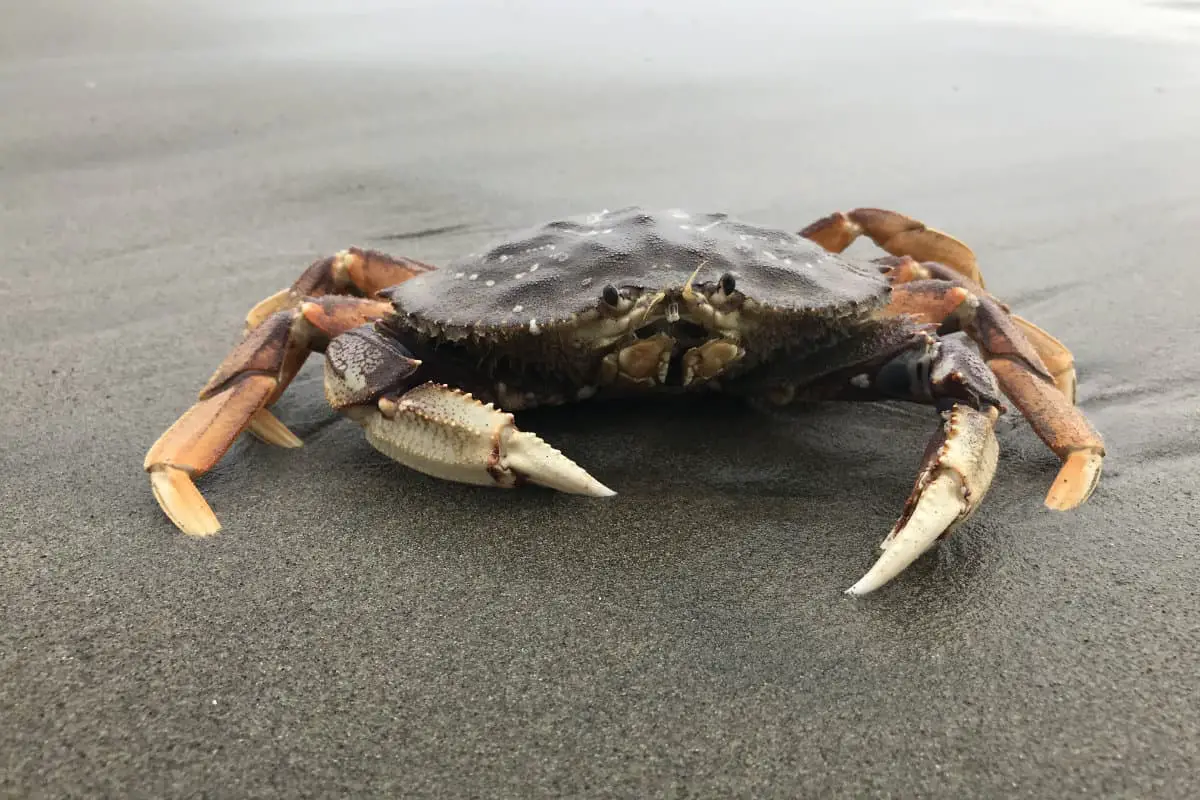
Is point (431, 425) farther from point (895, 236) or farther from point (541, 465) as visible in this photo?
point (895, 236)

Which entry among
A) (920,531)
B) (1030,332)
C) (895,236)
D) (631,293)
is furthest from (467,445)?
(895,236)

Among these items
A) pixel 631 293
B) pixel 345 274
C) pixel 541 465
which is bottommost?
pixel 541 465

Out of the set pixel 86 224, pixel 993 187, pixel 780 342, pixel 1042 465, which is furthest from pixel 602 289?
pixel 993 187

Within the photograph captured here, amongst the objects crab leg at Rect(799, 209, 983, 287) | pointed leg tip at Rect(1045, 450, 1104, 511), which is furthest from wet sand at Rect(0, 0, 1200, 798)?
crab leg at Rect(799, 209, 983, 287)

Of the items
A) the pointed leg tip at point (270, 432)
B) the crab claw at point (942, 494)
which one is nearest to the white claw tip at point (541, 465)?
the crab claw at point (942, 494)

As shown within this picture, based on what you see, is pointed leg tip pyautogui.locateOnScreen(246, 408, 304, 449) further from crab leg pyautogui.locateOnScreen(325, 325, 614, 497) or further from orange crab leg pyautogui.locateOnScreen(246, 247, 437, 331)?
orange crab leg pyautogui.locateOnScreen(246, 247, 437, 331)

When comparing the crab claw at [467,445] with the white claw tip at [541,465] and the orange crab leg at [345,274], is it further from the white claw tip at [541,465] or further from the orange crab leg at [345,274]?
the orange crab leg at [345,274]

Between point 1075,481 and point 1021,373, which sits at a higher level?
point 1021,373
